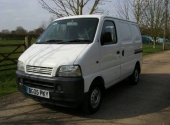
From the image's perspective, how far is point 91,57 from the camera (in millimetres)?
4059

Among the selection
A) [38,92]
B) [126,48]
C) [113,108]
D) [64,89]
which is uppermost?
[126,48]

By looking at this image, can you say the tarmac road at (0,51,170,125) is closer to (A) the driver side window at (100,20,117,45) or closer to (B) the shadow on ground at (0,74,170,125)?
(B) the shadow on ground at (0,74,170,125)

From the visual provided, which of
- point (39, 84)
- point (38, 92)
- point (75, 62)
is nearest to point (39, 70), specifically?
point (39, 84)

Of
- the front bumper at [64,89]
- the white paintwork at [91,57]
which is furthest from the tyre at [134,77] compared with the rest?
the front bumper at [64,89]

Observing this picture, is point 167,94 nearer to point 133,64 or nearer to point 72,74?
point 133,64

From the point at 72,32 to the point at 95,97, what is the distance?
1560 millimetres

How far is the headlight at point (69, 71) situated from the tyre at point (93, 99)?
578 millimetres

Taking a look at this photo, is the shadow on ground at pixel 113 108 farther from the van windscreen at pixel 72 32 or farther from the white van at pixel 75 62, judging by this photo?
the van windscreen at pixel 72 32

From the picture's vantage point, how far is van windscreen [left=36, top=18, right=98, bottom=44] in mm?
4426

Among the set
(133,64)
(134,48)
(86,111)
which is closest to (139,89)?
(133,64)

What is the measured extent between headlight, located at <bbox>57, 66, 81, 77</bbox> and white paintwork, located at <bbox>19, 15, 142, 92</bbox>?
0.08 metres

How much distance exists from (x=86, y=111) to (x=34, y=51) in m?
1.72

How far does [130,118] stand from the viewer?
4188 mm

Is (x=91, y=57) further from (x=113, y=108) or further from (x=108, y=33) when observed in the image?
(x=113, y=108)
